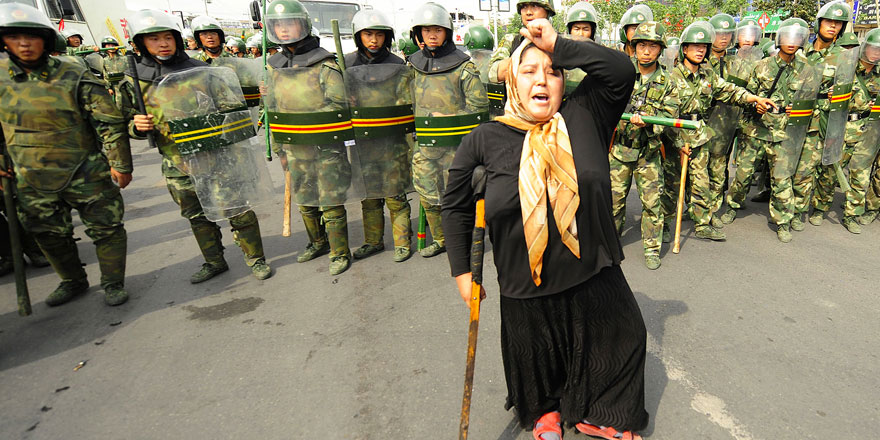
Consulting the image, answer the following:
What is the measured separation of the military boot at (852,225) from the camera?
472 centimetres

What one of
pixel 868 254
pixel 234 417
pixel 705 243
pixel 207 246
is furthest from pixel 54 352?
pixel 868 254

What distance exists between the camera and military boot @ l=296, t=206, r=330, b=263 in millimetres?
4598

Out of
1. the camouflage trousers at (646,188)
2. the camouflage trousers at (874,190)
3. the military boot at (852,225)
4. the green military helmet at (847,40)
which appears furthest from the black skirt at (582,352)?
the green military helmet at (847,40)

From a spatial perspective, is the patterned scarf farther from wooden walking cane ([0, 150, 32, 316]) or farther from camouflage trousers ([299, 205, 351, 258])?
wooden walking cane ([0, 150, 32, 316])

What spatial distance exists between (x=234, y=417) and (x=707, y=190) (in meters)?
4.40

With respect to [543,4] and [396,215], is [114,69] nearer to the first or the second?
[396,215]

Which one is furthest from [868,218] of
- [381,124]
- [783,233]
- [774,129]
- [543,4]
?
[381,124]

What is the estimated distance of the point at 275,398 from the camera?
2.72 m

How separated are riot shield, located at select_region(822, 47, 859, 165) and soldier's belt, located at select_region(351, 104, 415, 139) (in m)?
3.96

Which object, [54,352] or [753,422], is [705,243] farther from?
[54,352]

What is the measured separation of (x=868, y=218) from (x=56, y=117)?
736 cm

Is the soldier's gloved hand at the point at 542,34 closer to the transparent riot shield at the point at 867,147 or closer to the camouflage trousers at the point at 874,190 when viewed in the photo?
the transparent riot shield at the point at 867,147

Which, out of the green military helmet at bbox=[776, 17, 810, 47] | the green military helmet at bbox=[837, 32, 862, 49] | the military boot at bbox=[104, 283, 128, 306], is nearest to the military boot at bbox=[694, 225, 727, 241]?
the green military helmet at bbox=[776, 17, 810, 47]

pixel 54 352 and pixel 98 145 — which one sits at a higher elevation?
pixel 98 145
